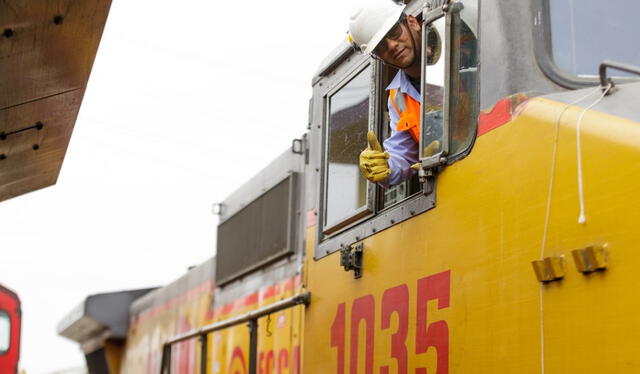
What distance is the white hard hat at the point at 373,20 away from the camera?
400cm

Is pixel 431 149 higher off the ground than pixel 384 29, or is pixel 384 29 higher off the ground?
pixel 384 29

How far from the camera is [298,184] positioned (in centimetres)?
622

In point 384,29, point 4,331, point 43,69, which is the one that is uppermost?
point 43,69

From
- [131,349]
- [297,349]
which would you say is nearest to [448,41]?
[297,349]

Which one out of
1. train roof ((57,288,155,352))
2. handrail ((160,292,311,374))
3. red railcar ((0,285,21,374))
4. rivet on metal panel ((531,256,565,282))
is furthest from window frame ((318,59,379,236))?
red railcar ((0,285,21,374))

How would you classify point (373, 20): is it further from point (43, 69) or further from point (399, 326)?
point (43, 69)

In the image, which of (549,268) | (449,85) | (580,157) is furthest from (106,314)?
(580,157)

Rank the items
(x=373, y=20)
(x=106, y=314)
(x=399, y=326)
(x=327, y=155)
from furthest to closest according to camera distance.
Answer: (x=106, y=314), (x=327, y=155), (x=373, y=20), (x=399, y=326)

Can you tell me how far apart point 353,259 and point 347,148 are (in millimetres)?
628

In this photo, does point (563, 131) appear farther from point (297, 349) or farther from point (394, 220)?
point (297, 349)

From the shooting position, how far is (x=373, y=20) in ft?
13.2

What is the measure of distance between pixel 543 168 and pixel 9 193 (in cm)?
510

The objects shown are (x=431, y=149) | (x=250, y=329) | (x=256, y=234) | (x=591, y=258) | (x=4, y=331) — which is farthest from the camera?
(x=4, y=331)

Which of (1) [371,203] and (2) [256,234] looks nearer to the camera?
(1) [371,203]
